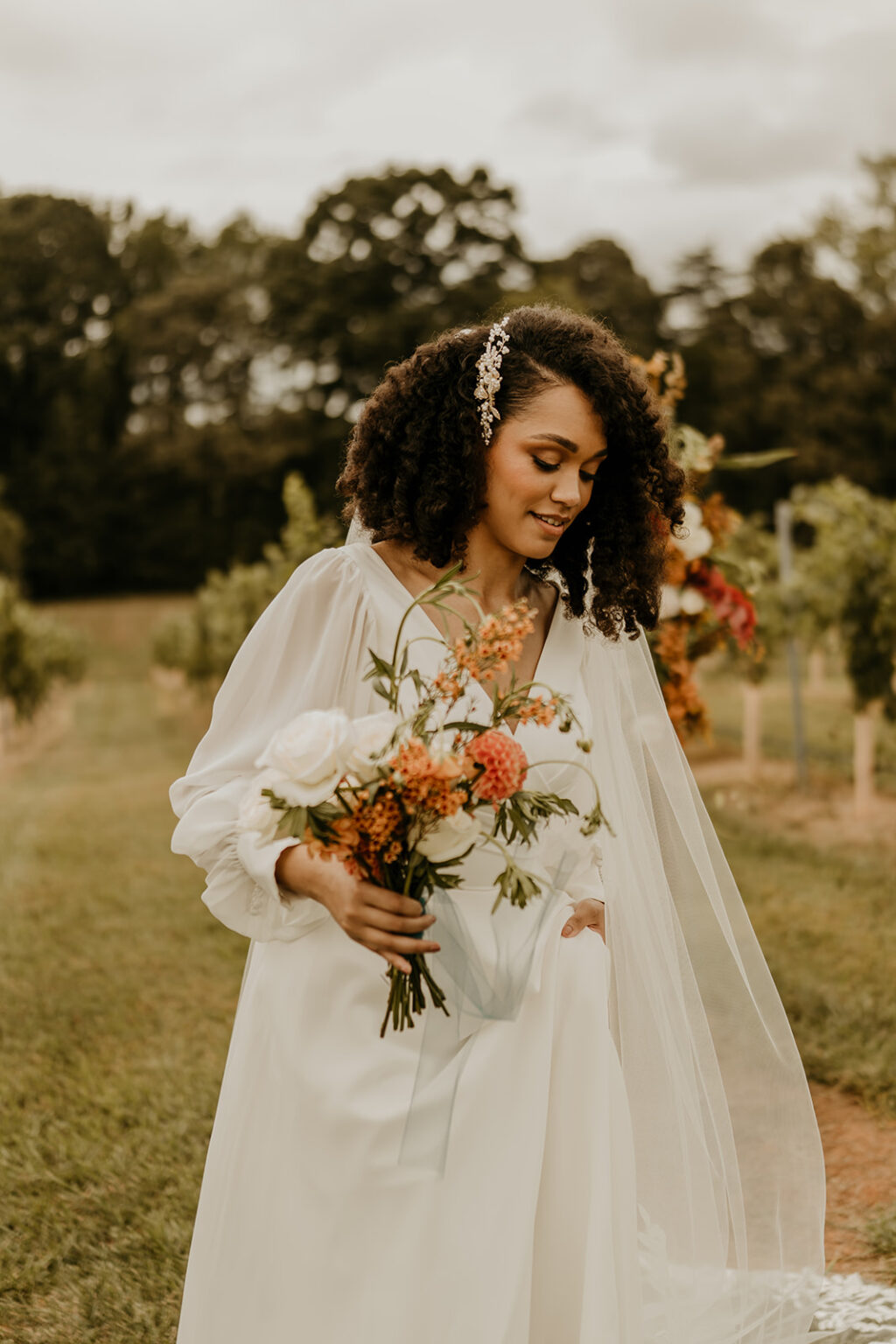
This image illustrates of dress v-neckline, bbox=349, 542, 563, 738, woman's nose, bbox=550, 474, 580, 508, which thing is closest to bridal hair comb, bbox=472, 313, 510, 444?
woman's nose, bbox=550, 474, 580, 508

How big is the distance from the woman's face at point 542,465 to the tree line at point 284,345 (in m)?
30.2

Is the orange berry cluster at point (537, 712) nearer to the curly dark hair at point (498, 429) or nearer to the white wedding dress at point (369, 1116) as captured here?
the white wedding dress at point (369, 1116)

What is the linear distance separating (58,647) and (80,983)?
15.3 metres

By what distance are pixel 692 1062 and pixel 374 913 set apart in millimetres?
1096

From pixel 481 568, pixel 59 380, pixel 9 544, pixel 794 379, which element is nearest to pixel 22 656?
pixel 481 568

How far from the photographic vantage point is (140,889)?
8219 millimetres

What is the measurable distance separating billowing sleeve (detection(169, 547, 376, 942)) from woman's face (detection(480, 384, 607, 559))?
32 cm

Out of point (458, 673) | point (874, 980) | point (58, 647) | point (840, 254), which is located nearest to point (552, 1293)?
point (458, 673)

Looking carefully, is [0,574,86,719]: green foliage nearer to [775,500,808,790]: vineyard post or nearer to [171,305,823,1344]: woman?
[775,500,808,790]: vineyard post

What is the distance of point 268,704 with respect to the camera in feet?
7.42

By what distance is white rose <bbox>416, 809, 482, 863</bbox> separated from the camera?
5.80 ft

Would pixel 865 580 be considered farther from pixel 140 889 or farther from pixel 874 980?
pixel 140 889

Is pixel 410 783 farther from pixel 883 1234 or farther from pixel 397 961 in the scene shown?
pixel 883 1234

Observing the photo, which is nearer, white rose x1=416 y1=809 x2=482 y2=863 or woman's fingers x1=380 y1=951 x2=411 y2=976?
white rose x1=416 y1=809 x2=482 y2=863
